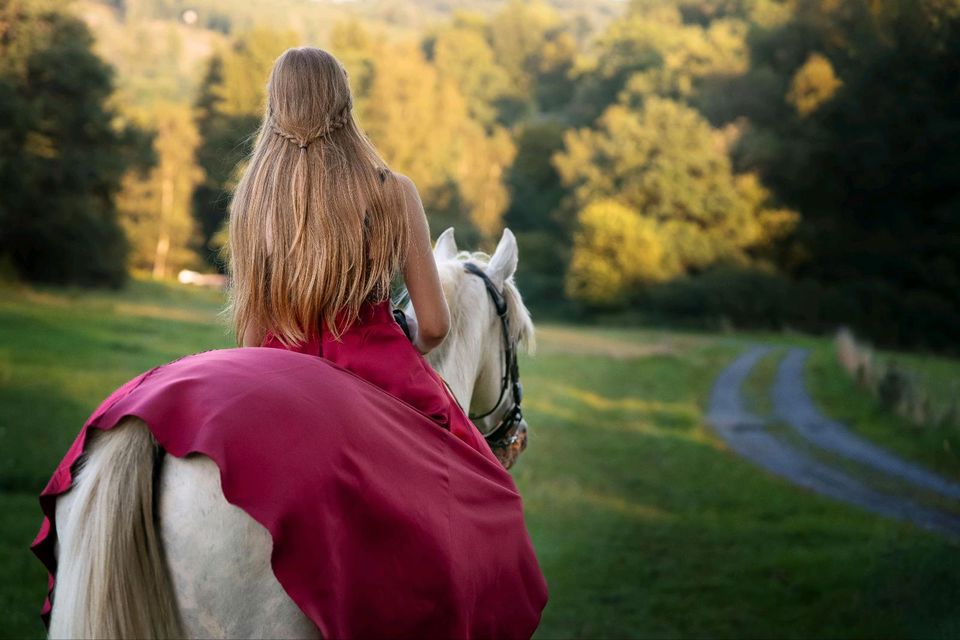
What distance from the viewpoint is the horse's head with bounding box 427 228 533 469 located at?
329cm

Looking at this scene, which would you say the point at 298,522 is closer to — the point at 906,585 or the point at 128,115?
the point at 906,585

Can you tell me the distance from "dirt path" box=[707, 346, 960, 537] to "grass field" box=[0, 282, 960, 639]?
172 millimetres

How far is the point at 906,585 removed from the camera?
5227 mm

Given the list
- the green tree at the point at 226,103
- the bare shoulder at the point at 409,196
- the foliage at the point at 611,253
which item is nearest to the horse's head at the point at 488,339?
the bare shoulder at the point at 409,196

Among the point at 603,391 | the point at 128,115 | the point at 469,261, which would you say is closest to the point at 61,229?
the point at 128,115

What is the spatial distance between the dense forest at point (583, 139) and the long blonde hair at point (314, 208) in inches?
160

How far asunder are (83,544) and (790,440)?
935 centimetres

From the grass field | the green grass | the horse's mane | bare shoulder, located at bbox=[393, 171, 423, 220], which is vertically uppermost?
bare shoulder, located at bbox=[393, 171, 423, 220]

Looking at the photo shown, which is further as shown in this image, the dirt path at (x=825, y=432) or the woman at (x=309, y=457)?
the dirt path at (x=825, y=432)

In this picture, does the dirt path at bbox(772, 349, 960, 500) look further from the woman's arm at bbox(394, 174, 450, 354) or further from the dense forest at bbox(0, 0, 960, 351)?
the woman's arm at bbox(394, 174, 450, 354)

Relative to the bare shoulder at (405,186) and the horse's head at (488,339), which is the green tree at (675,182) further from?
the bare shoulder at (405,186)

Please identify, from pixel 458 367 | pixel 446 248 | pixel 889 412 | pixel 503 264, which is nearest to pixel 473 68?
pixel 889 412

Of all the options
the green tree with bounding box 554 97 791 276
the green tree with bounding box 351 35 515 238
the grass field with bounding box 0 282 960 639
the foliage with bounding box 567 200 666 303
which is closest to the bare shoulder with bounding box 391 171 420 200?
the grass field with bounding box 0 282 960 639

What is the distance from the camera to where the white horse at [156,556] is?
1869 mm
